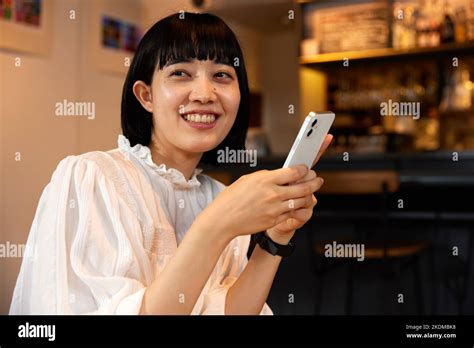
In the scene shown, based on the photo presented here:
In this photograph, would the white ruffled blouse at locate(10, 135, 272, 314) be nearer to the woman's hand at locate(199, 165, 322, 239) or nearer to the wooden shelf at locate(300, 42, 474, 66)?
the woman's hand at locate(199, 165, 322, 239)

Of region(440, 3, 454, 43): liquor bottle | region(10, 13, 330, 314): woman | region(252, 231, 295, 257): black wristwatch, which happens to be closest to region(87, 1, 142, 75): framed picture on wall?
region(10, 13, 330, 314): woman

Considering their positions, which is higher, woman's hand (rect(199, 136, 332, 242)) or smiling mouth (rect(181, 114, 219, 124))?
smiling mouth (rect(181, 114, 219, 124))

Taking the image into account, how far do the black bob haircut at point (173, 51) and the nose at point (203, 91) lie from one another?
2 centimetres

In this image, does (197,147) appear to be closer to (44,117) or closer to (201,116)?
(201,116)

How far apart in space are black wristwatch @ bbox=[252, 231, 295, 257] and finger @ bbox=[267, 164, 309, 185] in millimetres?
108

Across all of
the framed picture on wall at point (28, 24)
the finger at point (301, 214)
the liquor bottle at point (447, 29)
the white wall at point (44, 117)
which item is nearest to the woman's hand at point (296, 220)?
the finger at point (301, 214)

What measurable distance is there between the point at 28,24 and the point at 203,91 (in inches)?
34.6

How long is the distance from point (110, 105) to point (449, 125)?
2.73 metres

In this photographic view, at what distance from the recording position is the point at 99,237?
1.63 ft

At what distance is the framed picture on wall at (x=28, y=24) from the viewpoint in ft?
3.42

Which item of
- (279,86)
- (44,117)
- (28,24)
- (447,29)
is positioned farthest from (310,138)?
(279,86)

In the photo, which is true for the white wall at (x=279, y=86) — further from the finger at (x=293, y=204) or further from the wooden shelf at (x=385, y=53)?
the finger at (x=293, y=204)

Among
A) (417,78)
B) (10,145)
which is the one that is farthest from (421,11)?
(10,145)

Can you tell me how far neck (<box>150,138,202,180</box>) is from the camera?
0.57 metres
